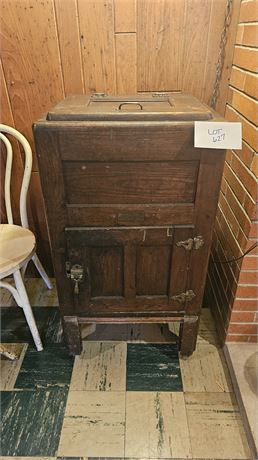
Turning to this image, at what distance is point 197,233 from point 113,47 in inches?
30.9

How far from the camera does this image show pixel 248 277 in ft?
3.76

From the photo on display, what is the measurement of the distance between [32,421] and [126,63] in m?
1.37

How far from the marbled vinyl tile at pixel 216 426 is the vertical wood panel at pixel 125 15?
4.55ft

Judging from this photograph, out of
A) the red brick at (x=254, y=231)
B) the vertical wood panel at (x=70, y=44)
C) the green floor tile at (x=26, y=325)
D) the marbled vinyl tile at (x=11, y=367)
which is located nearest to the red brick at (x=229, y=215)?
the red brick at (x=254, y=231)

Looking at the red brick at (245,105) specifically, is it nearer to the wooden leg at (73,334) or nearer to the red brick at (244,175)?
the red brick at (244,175)

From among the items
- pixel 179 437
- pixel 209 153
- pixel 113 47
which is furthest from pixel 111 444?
pixel 113 47

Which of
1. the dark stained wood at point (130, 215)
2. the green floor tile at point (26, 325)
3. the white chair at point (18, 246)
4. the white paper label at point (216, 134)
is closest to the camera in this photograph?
the white paper label at point (216, 134)

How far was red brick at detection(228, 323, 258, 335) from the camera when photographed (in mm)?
1260

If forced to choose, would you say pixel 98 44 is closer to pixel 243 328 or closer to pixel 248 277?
pixel 248 277

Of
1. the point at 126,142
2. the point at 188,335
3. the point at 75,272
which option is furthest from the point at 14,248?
the point at 188,335

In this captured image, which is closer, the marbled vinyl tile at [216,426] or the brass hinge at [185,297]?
the marbled vinyl tile at [216,426]

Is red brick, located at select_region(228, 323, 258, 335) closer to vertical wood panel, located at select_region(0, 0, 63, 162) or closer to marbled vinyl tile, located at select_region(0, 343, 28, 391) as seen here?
marbled vinyl tile, located at select_region(0, 343, 28, 391)

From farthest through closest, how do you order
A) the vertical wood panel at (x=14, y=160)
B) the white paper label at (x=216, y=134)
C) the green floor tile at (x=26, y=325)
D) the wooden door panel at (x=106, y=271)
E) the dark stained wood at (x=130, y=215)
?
the green floor tile at (x=26, y=325) < the vertical wood panel at (x=14, y=160) < the wooden door panel at (x=106, y=271) < the dark stained wood at (x=130, y=215) < the white paper label at (x=216, y=134)

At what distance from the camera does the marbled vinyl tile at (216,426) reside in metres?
1.02
